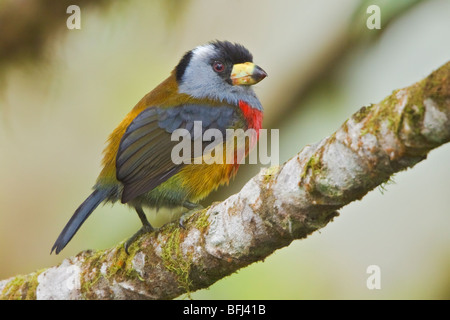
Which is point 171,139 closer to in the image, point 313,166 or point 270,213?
point 270,213

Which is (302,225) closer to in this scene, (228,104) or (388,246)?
(228,104)

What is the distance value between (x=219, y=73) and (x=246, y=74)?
0.58 feet

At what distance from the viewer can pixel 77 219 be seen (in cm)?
287

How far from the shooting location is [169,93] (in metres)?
3.31

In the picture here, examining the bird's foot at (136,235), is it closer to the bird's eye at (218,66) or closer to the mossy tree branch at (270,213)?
the mossy tree branch at (270,213)

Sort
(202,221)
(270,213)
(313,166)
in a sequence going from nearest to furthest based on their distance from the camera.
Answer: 1. (313,166)
2. (270,213)
3. (202,221)

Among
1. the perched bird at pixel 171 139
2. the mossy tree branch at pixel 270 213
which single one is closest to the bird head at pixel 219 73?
the perched bird at pixel 171 139

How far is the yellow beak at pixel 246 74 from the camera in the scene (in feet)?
11.0

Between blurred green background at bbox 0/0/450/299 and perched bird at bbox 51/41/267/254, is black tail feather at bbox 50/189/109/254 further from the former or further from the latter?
blurred green background at bbox 0/0/450/299

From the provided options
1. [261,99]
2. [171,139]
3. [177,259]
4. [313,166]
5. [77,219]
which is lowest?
[177,259]

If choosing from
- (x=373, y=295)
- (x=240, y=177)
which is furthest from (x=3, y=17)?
(x=373, y=295)

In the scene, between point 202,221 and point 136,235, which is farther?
point 136,235

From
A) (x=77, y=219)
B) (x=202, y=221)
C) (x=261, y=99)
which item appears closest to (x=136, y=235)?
(x=77, y=219)
